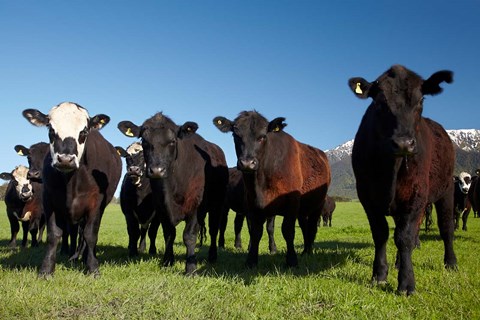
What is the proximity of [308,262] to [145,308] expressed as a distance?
4.48 meters

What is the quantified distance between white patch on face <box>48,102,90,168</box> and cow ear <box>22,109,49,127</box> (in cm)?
18

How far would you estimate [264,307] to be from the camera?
4707mm

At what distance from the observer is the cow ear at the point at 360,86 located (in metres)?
6.00

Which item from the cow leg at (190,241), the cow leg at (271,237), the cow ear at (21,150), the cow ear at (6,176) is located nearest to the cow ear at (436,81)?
the cow leg at (190,241)

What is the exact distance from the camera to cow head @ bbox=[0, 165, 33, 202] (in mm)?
13227

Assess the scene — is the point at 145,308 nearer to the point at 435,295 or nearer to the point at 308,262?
the point at 435,295

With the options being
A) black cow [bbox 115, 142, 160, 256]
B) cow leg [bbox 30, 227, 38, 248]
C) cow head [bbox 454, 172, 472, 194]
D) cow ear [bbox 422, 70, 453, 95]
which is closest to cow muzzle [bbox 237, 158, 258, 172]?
cow ear [bbox 422, 70, 453, 95]

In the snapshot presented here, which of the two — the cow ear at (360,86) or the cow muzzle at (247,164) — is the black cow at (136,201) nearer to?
the cow muzzle at (247,164)

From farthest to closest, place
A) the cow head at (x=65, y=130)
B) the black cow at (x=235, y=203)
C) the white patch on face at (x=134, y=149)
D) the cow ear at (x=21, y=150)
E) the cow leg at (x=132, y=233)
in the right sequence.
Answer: the black cow at (x=235, y=203)
the cow ear at (x=21, y=150)
the white patch on face at (x=134, y=149)
the cow leg at (x=132, y=233)
the cow head at (x=65, y=130)

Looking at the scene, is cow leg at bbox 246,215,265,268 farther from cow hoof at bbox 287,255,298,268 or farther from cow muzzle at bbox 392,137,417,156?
cow muzzle at bbox 392,137,417,156

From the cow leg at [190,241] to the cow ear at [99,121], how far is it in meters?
2.37

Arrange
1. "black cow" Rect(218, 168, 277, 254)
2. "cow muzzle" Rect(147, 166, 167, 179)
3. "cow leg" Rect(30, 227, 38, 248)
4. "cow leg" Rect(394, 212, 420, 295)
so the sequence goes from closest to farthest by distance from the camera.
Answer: "cow leg" Rect(394, 212, 420, 295)
"cow muzzle" Rect(147, 166, 167, 179)
"cow leg" Rect(30, 227, 38, 248)
"black cow" Rect(218, 168, 277, 254)

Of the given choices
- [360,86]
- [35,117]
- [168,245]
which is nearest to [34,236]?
[168,245]

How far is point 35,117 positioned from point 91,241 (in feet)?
7.63
